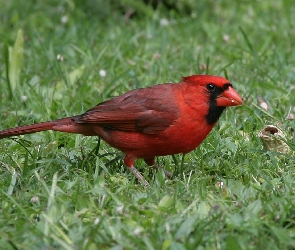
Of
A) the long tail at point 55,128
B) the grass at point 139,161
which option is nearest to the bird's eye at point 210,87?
the grass at point 139,161

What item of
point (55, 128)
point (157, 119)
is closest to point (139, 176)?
point (157, 119)

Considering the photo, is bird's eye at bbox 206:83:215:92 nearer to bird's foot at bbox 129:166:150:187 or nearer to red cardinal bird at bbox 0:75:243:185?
red cardinal bird at bbox 0:75:243:185

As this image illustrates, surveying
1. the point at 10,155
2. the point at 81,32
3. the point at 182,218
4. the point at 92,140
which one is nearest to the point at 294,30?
the point at 81,32

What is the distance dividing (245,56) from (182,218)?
3204 mm

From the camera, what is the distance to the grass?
3.38 m

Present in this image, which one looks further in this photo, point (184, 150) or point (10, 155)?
point (10, 155)

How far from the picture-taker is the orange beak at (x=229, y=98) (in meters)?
4.26

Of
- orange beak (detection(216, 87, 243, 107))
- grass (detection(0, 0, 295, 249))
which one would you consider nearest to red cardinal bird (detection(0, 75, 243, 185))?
orange beak (detection(216, 87, 243, 107))

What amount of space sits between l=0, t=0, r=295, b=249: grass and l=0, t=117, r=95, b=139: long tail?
15 cm

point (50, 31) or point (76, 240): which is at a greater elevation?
point (76, 240)

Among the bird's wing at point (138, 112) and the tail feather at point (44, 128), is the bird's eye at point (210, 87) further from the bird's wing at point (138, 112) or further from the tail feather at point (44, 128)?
the tail feather at point (44, 128)

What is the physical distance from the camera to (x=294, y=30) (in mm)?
7105

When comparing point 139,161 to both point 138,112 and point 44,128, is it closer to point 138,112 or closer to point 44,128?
point 138,112

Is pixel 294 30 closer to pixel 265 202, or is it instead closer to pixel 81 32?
pixel 81 32
